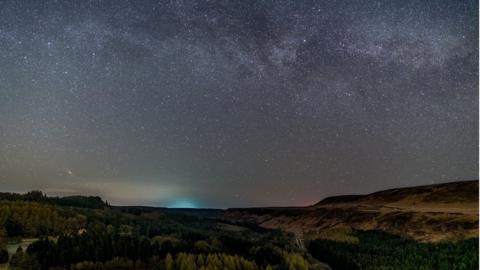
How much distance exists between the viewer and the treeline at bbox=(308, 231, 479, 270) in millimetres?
136250

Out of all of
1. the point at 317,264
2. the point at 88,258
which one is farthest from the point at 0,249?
the point at 317,264

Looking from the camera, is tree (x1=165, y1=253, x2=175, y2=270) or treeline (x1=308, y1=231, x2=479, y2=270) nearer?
treeline (x1=308, y1=231, x2=479, y2=270)

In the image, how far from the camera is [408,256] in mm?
156875

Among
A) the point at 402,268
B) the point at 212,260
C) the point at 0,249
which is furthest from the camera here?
the point at 212,260

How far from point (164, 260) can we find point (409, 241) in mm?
124018

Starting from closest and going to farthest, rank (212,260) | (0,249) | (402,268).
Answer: (402,268) < (0,249) < (212,260)

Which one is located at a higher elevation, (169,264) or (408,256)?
(408,256)

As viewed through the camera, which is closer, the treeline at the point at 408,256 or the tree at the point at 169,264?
the treeline at the point at 408,256

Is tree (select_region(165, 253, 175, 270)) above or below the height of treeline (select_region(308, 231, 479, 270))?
below

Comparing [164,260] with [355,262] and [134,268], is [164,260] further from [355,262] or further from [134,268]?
[355,262]

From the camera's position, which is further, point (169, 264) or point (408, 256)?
point (169, 264)

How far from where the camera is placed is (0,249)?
172875 mm

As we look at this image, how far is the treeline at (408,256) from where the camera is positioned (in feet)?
447

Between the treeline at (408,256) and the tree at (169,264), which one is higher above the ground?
the treeline at (408,256)
